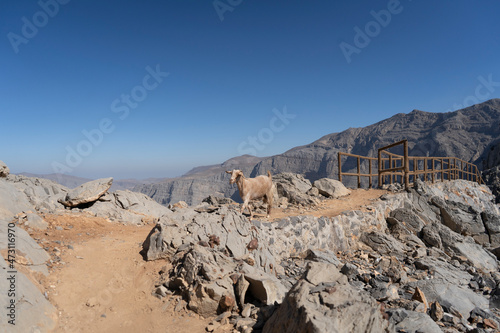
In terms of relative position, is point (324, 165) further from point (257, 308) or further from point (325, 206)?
point (257, 308)

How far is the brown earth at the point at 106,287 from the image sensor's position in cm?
412

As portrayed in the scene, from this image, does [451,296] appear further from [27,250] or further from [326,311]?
[27,250]

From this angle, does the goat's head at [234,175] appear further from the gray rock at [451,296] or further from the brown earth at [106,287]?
the gray rock at [451,296]

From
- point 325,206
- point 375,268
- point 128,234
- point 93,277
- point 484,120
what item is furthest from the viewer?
point 484,120

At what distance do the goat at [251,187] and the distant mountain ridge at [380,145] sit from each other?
70.9 m

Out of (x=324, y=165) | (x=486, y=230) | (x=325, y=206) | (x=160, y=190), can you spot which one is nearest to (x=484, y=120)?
(x=324, y=165)

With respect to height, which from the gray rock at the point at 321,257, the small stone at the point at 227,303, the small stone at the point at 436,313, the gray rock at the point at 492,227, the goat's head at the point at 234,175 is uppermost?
the goat's head at the point at 234,175

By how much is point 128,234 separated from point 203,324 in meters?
5.11

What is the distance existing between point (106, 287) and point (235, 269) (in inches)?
103

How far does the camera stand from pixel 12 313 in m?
3.37

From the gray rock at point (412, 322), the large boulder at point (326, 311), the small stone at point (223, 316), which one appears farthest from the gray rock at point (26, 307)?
the gray rock at point (412, 322)

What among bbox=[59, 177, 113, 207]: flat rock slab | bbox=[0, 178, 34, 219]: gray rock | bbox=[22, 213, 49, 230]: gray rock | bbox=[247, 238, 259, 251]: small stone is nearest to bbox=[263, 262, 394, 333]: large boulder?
bbox=[247, 238, 259, 251]: small stone

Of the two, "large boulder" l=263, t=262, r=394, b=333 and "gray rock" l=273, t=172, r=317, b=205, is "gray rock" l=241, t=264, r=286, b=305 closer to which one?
"large boulder" l=263, t=262, r=394, b=333

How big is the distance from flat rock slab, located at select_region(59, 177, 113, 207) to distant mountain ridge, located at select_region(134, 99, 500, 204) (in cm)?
6803
